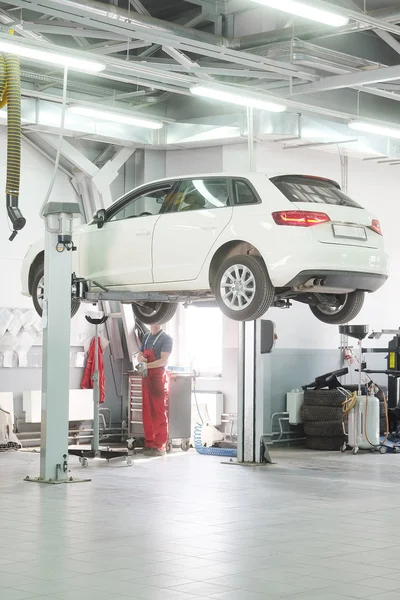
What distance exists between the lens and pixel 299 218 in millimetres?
8602

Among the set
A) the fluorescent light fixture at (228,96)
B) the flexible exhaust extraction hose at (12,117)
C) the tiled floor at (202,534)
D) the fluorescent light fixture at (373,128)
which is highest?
the fluorescent light fixture at (373,128)

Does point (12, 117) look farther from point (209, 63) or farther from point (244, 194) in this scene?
point (209, 63)

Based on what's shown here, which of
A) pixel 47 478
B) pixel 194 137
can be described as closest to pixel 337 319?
pixel 47 478

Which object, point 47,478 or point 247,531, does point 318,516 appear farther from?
point 47,478

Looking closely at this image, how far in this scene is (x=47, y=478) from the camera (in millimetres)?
9883

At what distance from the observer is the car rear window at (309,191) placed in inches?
349

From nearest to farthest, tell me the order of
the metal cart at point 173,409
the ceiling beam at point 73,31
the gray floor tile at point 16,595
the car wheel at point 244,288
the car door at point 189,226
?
the gray floor tile at point 16,595 < the car wheel at point 244,288 < the car door at point 189,226 < the ceiling beam at point 73,31 < the metal cart at point 173,409

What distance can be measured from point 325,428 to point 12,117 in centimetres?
666

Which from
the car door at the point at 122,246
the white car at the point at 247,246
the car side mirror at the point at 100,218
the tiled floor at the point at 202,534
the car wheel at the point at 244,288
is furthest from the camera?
the car side mirror at the point at 100,218

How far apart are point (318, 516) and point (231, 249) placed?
264 centimetres

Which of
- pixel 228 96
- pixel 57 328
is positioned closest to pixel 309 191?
pixel 228 96

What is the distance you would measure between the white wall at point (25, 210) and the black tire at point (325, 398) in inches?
168

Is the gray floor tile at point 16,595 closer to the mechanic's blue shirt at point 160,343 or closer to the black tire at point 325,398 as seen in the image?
the mechanic's blue shirt at point 160,343

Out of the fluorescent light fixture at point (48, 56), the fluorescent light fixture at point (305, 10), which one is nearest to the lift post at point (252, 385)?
the fluorescent light fixture at point (48, 56)
